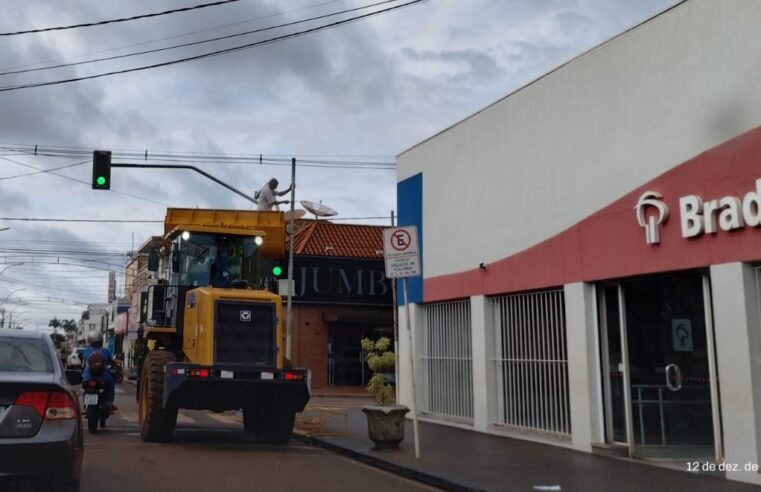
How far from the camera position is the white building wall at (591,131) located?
10.2 meters

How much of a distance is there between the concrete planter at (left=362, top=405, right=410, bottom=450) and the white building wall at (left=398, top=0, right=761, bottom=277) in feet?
12.7

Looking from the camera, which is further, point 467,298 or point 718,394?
point 467,298

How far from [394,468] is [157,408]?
4.21 m

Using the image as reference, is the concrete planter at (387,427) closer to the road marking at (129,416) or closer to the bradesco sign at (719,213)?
the bradesco sign at (719,213)

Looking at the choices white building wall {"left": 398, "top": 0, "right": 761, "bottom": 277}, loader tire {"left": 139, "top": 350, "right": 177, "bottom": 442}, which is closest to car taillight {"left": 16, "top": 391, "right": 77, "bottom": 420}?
loader tire {"left": 139, "top": 350, "right": 177, "bottom": 442}

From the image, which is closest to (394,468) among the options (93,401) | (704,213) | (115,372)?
(704,213)

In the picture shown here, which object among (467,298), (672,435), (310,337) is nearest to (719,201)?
(672,435)

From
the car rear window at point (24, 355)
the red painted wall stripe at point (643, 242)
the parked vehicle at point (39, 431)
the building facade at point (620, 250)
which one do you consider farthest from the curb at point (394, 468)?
the car rear window at point (24, 355)

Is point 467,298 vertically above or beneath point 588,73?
beneath

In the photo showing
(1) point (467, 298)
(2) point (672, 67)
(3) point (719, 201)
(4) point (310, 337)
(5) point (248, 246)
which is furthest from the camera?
(4) point (310, 337)

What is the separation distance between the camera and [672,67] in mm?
11055

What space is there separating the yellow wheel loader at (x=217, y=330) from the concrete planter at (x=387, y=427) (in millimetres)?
1247

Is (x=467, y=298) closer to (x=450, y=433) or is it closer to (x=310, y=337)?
(x=450, y=433)

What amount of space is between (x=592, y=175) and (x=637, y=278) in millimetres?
1849
